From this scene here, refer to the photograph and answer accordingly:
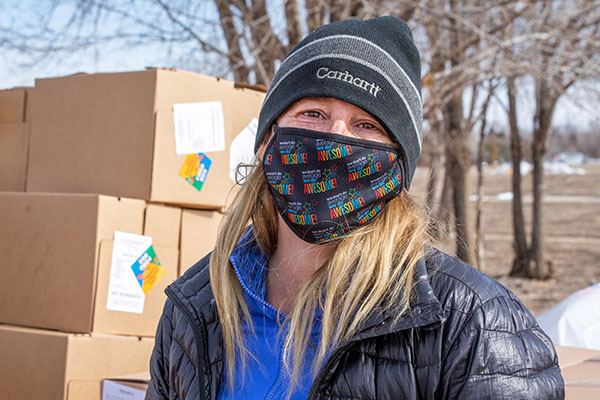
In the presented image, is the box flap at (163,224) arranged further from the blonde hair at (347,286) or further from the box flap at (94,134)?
the blonde hair at (347,286)

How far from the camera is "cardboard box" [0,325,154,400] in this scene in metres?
2.18

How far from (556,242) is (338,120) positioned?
14210 mm

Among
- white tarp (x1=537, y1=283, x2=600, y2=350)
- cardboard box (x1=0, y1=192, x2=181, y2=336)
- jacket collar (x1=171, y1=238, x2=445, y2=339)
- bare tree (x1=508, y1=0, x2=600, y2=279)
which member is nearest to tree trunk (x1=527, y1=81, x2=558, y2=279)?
bare tree (x1=508, y1=0, x2=600, y2=279)

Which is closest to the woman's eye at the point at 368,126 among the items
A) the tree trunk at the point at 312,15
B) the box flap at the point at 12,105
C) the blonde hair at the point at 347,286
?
the blonde hair at the point at 347,286

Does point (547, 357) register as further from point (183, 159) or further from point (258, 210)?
point (183, 159)

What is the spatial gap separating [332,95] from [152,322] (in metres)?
1.50

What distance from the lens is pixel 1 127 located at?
2.87m

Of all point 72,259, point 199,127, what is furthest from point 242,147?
point 72,259

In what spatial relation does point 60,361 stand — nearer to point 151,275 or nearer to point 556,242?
point 151,275

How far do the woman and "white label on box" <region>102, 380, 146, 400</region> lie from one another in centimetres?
54

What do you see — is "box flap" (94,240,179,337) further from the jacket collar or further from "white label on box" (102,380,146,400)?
the jacket collar

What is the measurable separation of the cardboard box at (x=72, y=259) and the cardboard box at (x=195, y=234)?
0.06 meters

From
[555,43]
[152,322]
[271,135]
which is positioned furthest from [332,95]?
[555,43]

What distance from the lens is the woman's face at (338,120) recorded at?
56.7 inches
